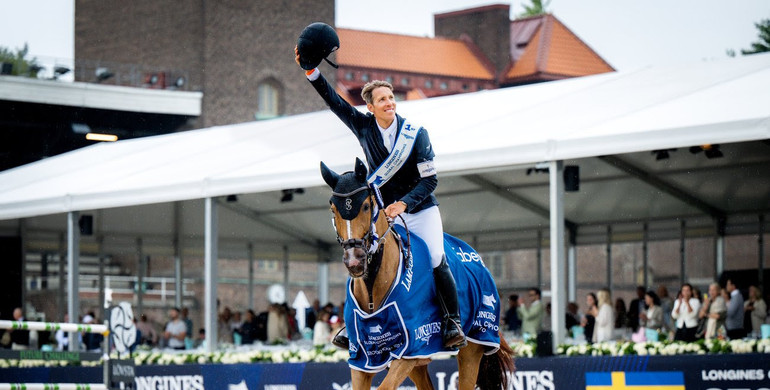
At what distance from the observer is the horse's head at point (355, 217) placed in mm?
6066

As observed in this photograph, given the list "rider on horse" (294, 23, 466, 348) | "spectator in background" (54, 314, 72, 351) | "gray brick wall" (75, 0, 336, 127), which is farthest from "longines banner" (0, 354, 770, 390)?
"gray brick wall" (75, 0, 336, 127)

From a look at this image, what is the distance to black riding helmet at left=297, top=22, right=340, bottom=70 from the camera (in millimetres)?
6750

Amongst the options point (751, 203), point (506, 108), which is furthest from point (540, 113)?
point (751, 203)

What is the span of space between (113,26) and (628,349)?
42063 mm

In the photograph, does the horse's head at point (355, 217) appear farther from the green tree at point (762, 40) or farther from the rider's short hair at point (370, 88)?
the green tree at point (762, 40)

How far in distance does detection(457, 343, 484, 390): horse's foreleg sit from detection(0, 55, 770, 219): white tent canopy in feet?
13.8

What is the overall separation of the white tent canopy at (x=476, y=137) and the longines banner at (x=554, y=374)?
2125 millimetres

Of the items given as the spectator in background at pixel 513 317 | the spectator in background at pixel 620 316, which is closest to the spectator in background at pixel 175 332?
the spectator in background at pixel 513 317

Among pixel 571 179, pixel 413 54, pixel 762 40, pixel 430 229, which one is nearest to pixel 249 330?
pixel 571 179

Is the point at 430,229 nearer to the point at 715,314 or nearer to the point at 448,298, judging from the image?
the point at 448,298

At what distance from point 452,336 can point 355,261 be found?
3.81ft

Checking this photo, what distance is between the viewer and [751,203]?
58.7 feet

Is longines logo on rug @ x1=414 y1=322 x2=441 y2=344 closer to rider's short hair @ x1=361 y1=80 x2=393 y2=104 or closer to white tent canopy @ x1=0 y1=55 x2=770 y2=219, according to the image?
rider's short hair @ x1=361 y1=80 x2=393 y2=104

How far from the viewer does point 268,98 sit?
48969 millimetres
